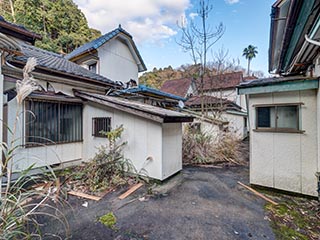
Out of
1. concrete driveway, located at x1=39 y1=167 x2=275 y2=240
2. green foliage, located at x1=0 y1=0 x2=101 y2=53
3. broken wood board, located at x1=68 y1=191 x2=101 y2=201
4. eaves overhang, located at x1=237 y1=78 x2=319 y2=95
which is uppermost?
green foliage, located at x1=0 y1=0 x2=101 y2=53

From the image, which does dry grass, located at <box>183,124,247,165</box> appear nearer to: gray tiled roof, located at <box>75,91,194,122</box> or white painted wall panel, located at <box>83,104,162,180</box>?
gray tiled roof, located at <box>75,91,194,122</box>

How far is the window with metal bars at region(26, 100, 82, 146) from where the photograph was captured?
5055 millimetres

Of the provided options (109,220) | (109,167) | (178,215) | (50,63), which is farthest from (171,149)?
(50,63)

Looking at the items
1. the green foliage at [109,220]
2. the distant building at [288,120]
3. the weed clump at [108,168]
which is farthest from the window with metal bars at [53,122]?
the distant building at [288,120]

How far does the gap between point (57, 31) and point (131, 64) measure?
37.3ft

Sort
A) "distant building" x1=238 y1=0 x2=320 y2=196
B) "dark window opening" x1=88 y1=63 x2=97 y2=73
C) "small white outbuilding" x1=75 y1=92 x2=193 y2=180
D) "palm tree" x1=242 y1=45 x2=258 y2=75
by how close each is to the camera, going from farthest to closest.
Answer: "palm tree" x1=242 y1=45 x2=258 y2=75 → "dark window opening" x1=88 y1=63 x2=97 y2=73 → "small white outbuilding" x1=75 y1=92 x2=193 y2=180 → "distant building" x1=238 y1=0 x2=320 y2=196

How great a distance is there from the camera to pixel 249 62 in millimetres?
34656

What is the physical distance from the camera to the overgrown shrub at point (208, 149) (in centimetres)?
772

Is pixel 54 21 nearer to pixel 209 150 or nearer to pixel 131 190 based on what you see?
pixel 209 150

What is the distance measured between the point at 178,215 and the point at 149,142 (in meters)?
2.14

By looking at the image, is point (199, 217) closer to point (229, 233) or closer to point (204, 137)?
point (229, 233)

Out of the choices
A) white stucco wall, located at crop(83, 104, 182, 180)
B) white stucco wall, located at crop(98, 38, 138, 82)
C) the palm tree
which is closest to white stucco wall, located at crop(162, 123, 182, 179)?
white stucco wall, located at crop(83, 104, 182, 180)

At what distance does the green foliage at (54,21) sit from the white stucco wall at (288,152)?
1793 centimetres

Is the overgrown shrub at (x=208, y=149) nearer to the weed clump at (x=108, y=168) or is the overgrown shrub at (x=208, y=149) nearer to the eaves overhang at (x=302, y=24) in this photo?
the weed clump at (x=108, y=168)
